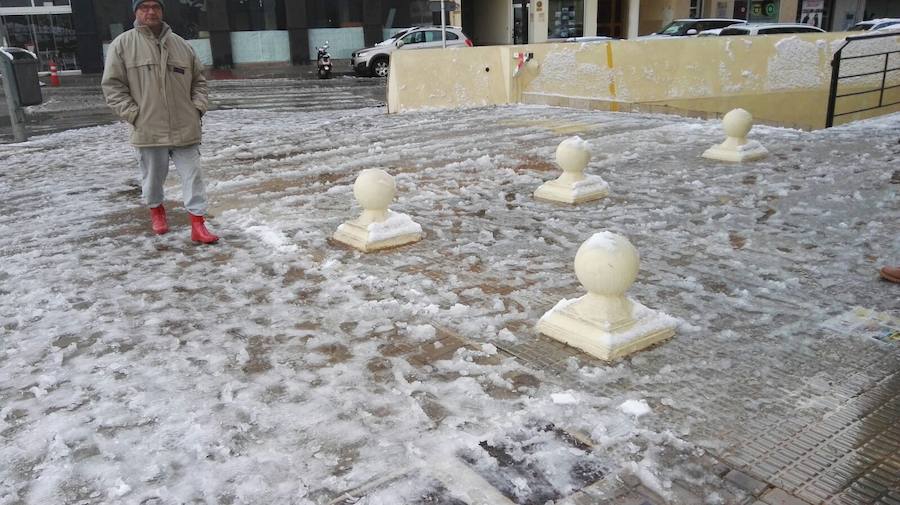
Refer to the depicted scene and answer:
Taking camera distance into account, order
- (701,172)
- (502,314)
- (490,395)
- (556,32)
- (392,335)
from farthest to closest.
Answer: (556,32)
(701,172)
(502,314)
(392,335)
(490,395)

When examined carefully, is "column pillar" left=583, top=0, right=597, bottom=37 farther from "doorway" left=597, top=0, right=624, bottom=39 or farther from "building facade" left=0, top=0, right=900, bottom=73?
"doorway" left=597, top=0, right=624, bottom=39

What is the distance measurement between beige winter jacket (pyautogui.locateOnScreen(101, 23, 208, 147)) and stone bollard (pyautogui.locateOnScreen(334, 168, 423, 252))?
1395mm

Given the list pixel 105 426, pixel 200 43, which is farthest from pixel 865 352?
pixel 200 43

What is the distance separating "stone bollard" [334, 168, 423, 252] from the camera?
5371 millimetres

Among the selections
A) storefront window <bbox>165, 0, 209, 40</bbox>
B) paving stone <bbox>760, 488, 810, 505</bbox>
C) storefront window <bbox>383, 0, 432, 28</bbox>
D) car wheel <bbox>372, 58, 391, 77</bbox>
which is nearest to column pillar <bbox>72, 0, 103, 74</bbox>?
storefront window <bbox>165, 0, 209, 40</bbox>

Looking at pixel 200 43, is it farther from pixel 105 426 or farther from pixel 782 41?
pixel 105 426

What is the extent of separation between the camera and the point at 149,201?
571cm

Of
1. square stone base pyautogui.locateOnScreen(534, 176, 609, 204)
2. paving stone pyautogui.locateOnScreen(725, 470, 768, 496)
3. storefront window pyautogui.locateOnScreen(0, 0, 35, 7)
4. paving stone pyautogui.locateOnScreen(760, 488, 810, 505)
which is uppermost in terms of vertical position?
storefront window pyautogui.locateOnScreen(0, 0, 35, 7)

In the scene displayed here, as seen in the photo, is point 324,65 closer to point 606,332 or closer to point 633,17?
point 633,17


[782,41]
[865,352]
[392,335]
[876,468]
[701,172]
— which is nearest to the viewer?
[876,468]

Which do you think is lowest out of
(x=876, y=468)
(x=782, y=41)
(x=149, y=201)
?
(x=876, y=468)

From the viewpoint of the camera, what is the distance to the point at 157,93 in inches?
203

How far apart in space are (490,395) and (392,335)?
85cm

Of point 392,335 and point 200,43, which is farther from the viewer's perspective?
point 200,43
